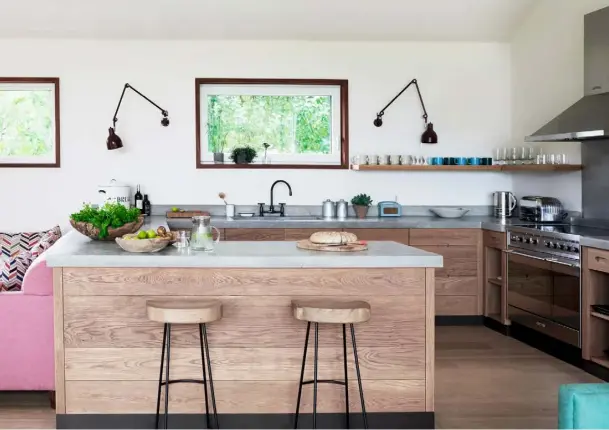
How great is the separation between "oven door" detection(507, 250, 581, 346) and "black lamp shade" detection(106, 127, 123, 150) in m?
3.52

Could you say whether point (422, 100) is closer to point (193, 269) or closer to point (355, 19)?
point (355, 19)


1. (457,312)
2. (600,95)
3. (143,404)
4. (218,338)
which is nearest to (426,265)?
(218,338)

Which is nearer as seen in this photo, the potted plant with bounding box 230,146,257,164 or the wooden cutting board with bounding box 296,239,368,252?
the wooden cutting board with bounding box 296,239,368,252

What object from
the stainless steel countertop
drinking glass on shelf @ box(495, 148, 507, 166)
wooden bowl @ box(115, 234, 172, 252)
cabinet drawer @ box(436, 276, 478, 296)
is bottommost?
cabinet drawer @ box(436, 276, 478, 296)

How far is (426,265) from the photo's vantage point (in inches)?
138

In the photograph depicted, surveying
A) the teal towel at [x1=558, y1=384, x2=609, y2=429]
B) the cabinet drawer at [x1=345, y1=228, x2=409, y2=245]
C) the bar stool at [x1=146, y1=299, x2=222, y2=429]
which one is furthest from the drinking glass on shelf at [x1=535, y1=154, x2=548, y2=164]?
the teal towel at [x1=558, y1=384, x2=609, y2=429]

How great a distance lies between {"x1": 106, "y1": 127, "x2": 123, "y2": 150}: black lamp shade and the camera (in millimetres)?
6188

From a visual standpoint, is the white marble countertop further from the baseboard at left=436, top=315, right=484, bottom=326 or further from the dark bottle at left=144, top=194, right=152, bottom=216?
the dark bottle at left=144, top=194, right=152, bottom=216

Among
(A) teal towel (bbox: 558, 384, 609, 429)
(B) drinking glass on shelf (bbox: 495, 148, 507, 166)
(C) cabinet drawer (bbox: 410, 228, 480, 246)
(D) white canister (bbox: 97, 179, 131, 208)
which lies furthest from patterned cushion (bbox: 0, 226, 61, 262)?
(A) teal towel (bbox: 558, 384, 609, 429)

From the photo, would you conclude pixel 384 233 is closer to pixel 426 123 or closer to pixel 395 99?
pixel 426 123

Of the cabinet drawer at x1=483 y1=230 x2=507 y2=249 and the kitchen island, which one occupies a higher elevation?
the cabinet drawer at x1=483 y1=230 x2=507 y2=249

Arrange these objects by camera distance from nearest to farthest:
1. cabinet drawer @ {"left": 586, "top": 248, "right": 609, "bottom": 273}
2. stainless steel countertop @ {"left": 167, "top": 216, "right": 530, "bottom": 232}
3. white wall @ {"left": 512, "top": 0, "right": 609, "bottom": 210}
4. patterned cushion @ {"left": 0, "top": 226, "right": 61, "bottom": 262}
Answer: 1. cabinet drawer @ {"left": 586, "top": 248, "right": 609, "bottom": 273}
2. white wall @ {"left": 512, "top": 0, "right": 609, "bottom": 210}
3. patterned cushion @ {"left": 0, "top": 226, "right": 61, "bottom": 262}
4. stainless steel countertop @ {"left": 167, "top": 216, "right": 530, "bottom": 232}

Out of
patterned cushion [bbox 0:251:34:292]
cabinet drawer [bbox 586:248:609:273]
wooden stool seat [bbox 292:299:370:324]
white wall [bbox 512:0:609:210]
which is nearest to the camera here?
wooden stool seat [bbox 292:299:370:324]

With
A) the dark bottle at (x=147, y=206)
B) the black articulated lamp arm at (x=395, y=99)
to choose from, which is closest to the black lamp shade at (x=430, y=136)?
the black articulated lamp arm at (x=395, y=99)
